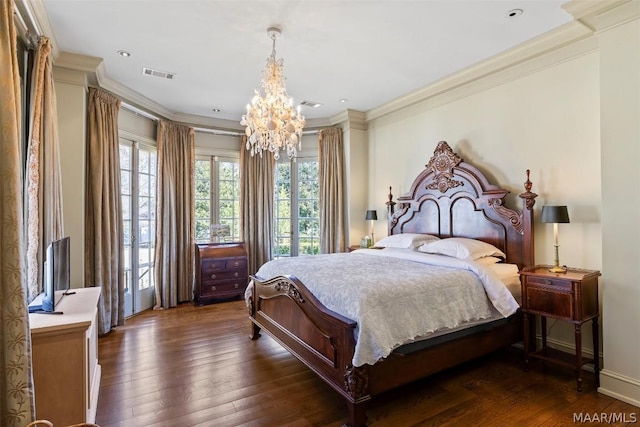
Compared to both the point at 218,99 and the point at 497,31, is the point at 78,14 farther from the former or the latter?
the point at 497,31

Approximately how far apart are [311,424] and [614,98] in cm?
319

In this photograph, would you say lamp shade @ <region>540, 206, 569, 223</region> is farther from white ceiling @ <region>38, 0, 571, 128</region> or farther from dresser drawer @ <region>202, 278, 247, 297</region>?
dresser drawer @ <region>202, 278, 247, 297</region>

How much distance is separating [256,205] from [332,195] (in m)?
1.36

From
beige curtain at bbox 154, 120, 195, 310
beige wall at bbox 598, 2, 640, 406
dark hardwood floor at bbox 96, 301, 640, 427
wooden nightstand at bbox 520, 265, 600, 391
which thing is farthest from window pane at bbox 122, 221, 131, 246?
beige wall at bbox 598, 2, 640, 406

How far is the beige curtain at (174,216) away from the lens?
192 inches

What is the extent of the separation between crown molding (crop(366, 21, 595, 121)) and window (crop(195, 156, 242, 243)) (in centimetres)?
337

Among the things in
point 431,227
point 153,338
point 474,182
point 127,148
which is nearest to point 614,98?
point 474,182

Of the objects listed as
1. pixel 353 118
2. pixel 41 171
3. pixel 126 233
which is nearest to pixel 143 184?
pixel 126 233

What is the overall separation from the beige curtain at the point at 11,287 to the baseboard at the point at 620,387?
11.9 feet

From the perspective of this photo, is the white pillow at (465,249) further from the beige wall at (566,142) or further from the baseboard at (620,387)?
the baseboard at (620,387)

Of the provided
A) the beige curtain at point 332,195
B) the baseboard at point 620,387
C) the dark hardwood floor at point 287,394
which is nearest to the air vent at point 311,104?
the beige curtain at point 332,195

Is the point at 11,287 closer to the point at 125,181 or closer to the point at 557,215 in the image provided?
the point at 125,181

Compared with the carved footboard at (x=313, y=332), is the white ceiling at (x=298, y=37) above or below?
above

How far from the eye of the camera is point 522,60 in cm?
334
